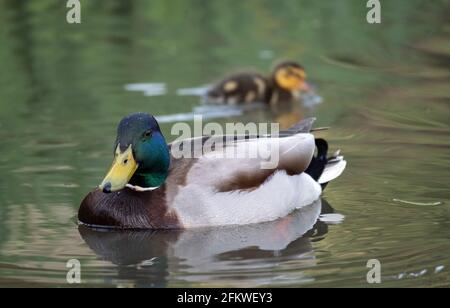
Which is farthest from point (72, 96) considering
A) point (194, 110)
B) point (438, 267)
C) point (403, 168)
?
point (438, 267)

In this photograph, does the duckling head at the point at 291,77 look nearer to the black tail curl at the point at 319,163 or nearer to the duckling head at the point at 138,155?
the black tail curl at the point at 319,163

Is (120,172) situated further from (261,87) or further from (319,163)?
(261,87)

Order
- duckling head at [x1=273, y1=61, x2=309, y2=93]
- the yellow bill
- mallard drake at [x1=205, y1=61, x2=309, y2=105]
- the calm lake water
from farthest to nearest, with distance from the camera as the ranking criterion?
duckling head at [x1=273, y1=61, x2=309, y2=93]
mallard drake at [x1=205, y1=61, x2=309, y2=105]
the yellow bill
the calm lake water

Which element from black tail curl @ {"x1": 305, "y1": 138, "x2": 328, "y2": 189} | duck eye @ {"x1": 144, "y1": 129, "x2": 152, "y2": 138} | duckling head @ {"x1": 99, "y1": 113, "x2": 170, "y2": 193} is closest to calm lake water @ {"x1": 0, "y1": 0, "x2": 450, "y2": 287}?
black tail curl @ {"x1": 305, "y1": 138, "x2": 328, "y2": 189}

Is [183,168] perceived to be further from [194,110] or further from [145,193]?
[194,110]

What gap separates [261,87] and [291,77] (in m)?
0.26

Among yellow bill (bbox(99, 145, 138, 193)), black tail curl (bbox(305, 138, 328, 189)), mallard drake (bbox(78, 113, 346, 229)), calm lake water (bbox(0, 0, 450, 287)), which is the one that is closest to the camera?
calm lake water (bbox(0, 0, 450, 287))

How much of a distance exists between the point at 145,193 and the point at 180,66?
422 centimetres

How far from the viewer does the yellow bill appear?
582cm

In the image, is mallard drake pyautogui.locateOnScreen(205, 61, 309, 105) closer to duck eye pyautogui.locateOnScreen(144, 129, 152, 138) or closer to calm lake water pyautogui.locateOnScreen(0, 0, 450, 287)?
calm lake water pyautogui.locateOnScreen(0, 0, 450, 287)

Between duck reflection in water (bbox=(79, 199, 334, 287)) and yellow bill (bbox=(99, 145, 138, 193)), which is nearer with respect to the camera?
duck reflection in water (bbox=(79, 199, 334, 287))

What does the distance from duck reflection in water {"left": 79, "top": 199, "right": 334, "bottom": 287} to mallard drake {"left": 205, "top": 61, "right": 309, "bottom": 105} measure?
111 inches

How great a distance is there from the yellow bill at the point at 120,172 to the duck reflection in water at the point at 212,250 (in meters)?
0.32

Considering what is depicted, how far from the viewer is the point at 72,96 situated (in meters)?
9.23
